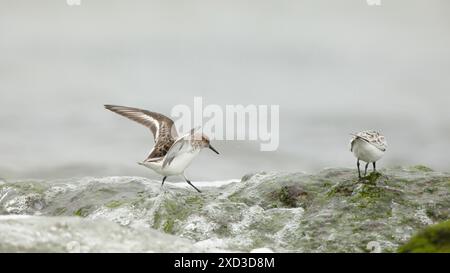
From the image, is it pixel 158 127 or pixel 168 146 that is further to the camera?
pixel 158 127

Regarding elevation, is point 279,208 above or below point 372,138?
below

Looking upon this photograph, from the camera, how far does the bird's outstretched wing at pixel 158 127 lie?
10.3 meters

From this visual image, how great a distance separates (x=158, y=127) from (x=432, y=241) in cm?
485

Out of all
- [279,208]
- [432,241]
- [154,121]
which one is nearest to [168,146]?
[154,121]

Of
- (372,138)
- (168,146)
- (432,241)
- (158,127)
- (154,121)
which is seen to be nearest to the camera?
(432,241)

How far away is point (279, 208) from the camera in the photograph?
9469mm

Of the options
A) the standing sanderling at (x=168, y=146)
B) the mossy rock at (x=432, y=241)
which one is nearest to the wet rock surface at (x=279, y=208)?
the standing sanderling at (x=168, y=146)

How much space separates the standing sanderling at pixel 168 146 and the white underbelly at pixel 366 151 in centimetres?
204

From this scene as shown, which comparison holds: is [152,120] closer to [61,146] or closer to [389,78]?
[61,146]

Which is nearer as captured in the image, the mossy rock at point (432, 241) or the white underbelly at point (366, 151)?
the mossy rock at point (432, 241)

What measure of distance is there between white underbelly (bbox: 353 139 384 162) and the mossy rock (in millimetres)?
2923

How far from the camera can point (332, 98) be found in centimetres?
1909

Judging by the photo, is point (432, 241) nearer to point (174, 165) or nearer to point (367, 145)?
point (367, 145)

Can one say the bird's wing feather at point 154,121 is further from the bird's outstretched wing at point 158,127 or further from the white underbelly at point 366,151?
the white underbelly at point 366,151
